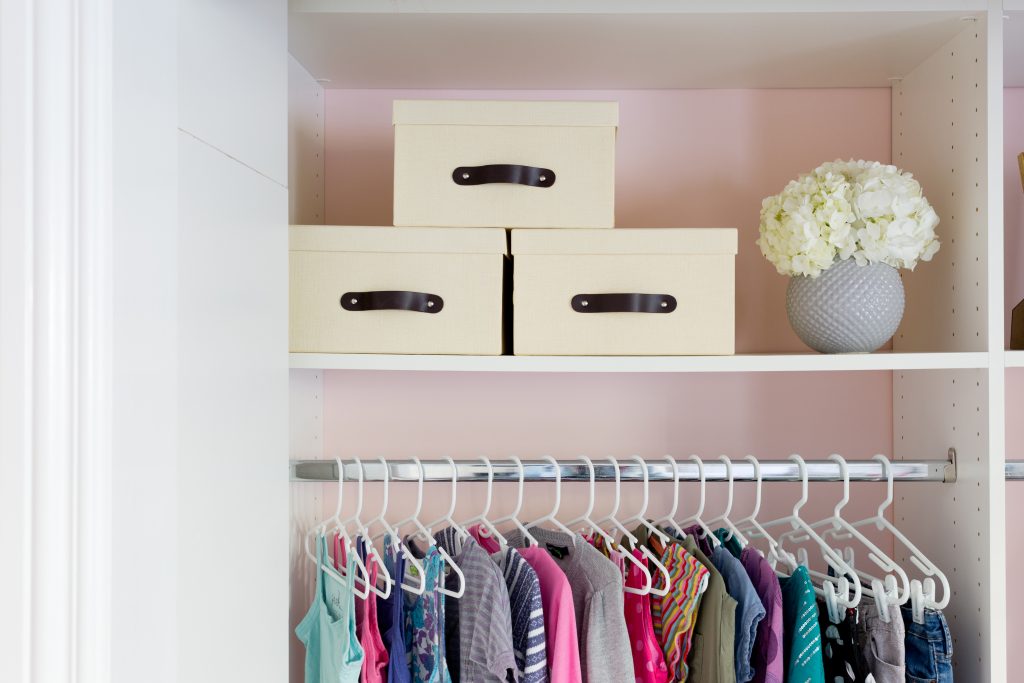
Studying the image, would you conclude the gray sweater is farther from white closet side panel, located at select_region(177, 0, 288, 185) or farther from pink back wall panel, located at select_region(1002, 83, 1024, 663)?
pink back wall panel, located at select_region(1002, 83, 1024, 663)

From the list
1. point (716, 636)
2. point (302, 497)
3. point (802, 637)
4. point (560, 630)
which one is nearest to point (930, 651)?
point (802, 637)

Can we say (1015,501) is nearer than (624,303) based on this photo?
No

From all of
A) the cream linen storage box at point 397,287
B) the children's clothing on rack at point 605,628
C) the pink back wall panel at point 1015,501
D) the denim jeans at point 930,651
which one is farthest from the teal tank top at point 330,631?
the pink back wall panel at point 1015,501

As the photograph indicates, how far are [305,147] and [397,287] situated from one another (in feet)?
1.33

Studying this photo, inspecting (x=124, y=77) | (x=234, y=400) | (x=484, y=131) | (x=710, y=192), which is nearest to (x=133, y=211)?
(x=124, y=77)

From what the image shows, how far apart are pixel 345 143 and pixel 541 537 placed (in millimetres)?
821

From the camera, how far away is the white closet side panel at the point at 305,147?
4.43 ft

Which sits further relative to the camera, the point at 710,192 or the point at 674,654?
the point at 710,192

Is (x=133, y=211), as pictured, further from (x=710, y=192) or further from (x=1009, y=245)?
(x=1009, y=245)

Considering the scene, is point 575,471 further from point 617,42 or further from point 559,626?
point 617,42

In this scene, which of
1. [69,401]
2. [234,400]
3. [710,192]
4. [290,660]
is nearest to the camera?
[69,401]

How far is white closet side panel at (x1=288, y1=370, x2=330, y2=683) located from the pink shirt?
388mm

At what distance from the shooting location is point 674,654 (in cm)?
116

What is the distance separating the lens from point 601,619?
1.14 metres
